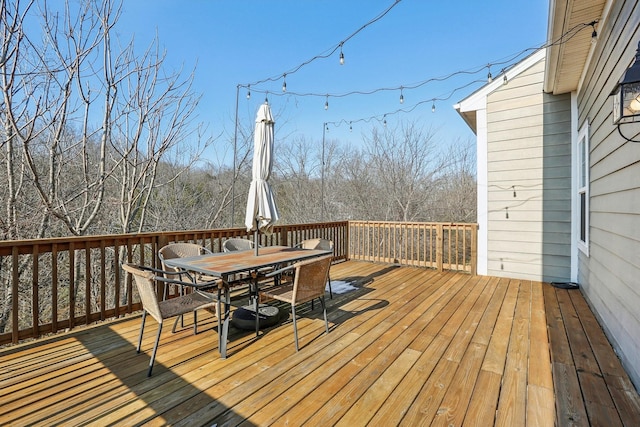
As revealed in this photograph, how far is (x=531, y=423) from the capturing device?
5.79ft

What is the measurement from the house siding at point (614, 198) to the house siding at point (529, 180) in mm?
1093

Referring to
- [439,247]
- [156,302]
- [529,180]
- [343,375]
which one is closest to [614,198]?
[529,180]

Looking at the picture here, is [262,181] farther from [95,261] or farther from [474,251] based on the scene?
[95,261]

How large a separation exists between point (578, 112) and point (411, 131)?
6.29 meters

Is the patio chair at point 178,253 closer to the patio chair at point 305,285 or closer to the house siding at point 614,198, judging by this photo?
the patio chair at point 305,285

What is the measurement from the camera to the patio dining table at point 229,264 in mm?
2613

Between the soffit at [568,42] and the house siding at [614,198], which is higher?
the soffit at [568,42]


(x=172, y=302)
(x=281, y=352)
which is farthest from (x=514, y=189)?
(x=172, y=302)

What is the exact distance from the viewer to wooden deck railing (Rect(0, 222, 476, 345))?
283 centimetres

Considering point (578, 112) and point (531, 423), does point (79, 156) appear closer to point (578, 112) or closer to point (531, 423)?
point (531, 423)

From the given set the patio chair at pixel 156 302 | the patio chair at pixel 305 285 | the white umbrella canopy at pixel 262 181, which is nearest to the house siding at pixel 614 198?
the patio chair at pixel 305 285

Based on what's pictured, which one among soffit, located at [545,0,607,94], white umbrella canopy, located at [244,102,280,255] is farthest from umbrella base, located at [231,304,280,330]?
soffit, located at [545,0,607,94]

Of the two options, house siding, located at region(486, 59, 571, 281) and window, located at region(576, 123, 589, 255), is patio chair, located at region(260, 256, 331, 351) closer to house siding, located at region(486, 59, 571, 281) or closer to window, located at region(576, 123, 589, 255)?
window, located at region(576, 123, 589, 255)

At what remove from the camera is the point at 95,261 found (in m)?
6.50
